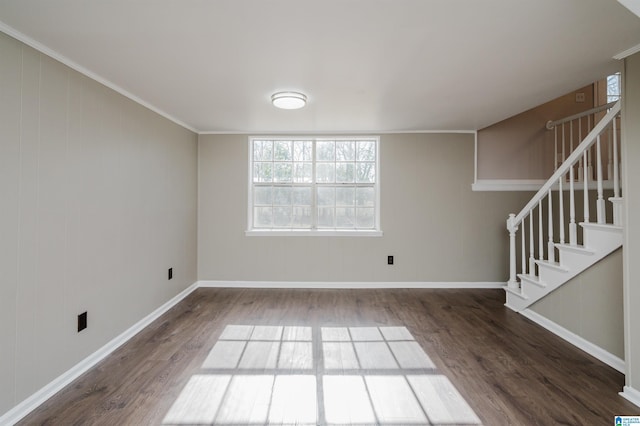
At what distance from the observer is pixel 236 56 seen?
2.03 m

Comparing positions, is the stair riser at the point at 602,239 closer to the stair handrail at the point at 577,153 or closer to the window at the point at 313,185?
the stair handrail at the point at 577,153

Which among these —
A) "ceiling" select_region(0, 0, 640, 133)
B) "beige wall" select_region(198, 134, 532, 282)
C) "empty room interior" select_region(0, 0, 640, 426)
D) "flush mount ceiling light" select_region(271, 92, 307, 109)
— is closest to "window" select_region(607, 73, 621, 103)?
"empty room interior" select_region(0, 0, 640, 426)

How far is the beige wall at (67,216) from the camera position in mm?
1715

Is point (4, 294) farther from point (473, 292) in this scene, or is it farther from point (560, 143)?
point (560, 143)

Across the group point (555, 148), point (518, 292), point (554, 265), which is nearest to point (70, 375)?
point (554, 265)

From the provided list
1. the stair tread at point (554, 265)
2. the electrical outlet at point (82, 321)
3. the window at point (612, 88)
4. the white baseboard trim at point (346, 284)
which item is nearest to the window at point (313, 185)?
the white baseboard trim at point (346, 284)

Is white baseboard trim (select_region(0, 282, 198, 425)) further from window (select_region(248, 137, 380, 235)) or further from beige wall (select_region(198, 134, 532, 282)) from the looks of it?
window (select_region(248, 137, 380, 235))

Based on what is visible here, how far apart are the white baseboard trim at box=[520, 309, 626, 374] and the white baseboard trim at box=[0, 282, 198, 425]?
377 cm

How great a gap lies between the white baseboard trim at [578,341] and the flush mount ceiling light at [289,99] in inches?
124

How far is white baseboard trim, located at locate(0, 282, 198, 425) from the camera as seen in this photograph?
5.64ft

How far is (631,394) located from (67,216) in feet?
12.6

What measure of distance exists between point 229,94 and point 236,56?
0.78 meters

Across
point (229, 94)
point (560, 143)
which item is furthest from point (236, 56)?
point (560, 143)

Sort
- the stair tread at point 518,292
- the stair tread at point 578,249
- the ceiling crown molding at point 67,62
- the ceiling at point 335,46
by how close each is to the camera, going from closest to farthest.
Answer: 1. the ceiling at point 335,46
2. the ceiling crown molding at point 67,62
3. the stair tread at point 578,249
4. the stair tread at point 518,292
